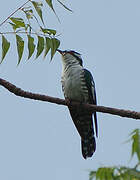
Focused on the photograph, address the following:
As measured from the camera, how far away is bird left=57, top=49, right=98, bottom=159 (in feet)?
20.6

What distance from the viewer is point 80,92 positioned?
6.29 meters

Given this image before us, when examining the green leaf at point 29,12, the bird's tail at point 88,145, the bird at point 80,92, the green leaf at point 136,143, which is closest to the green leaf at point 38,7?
the green leaf at point 29,12

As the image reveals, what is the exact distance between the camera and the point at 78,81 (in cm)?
630

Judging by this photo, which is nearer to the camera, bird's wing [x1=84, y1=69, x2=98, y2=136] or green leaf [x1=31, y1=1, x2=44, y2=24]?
green leaf [x1=31, y1=1, x2=44, y2=24]

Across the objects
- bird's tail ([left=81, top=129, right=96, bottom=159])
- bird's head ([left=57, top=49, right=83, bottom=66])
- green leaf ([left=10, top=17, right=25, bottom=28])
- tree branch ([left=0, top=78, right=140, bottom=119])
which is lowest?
bird's tail ([left=81, top=129, right=96, bottom=159])

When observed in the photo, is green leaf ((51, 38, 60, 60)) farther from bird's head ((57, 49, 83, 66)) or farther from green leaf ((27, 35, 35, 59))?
bird's head ((57, 49, 83, 66))

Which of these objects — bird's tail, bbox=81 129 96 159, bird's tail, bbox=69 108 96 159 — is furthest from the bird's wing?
bird's tail, bbox=81 129 96 159

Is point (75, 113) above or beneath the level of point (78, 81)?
beneath

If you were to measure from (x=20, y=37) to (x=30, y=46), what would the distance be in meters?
0.13

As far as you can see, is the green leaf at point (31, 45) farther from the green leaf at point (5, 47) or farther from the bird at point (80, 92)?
the bird at point (80, 92)

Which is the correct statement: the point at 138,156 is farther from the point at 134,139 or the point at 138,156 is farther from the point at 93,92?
the point at 93,92

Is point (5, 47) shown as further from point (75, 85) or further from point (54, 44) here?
point (75, 85)

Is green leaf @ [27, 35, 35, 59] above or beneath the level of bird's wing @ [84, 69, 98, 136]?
above

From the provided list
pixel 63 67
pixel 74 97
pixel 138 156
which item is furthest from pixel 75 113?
pixel 138 156
